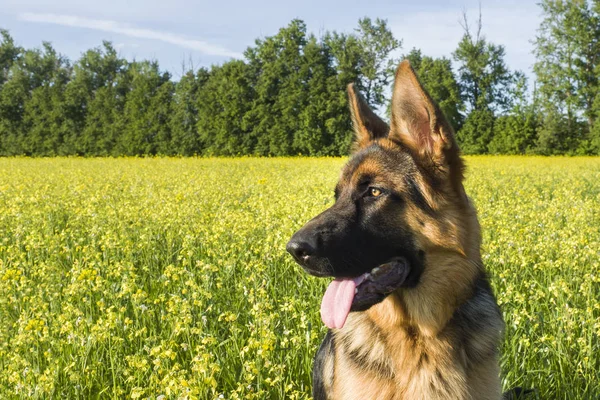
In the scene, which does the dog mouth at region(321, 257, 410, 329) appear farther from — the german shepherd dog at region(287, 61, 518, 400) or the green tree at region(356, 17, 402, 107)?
the green tree at region(356, 17, 402, 107)

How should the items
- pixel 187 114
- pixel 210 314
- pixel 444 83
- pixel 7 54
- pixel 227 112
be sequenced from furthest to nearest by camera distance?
pixel 7 54, pixel 444 83, pixel 187 114, pixel 227 112, pixel 210 314

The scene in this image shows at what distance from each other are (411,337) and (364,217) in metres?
0.69

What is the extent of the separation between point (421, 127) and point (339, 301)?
1.02 meters

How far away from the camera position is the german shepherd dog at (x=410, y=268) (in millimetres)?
2684

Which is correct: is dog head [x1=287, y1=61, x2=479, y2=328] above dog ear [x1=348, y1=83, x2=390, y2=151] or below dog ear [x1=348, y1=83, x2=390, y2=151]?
below

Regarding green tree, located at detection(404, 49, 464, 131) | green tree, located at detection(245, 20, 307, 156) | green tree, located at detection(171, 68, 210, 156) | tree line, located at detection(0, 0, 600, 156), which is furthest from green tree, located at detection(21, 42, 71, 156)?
green tree, located at detection(404, 49, 464, 131)

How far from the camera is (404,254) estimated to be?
2713 millimetres

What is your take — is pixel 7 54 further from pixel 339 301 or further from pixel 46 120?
pixel 339 301

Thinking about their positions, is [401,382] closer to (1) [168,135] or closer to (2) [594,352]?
(2) [594,352]

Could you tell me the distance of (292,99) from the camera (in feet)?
118

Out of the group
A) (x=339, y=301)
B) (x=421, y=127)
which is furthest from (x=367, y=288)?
(x=421, y=127)

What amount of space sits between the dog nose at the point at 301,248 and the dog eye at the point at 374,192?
1.60ft

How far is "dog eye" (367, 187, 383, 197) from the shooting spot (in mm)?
2834

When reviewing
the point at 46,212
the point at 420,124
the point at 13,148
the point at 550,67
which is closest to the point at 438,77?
the point at 550,67
